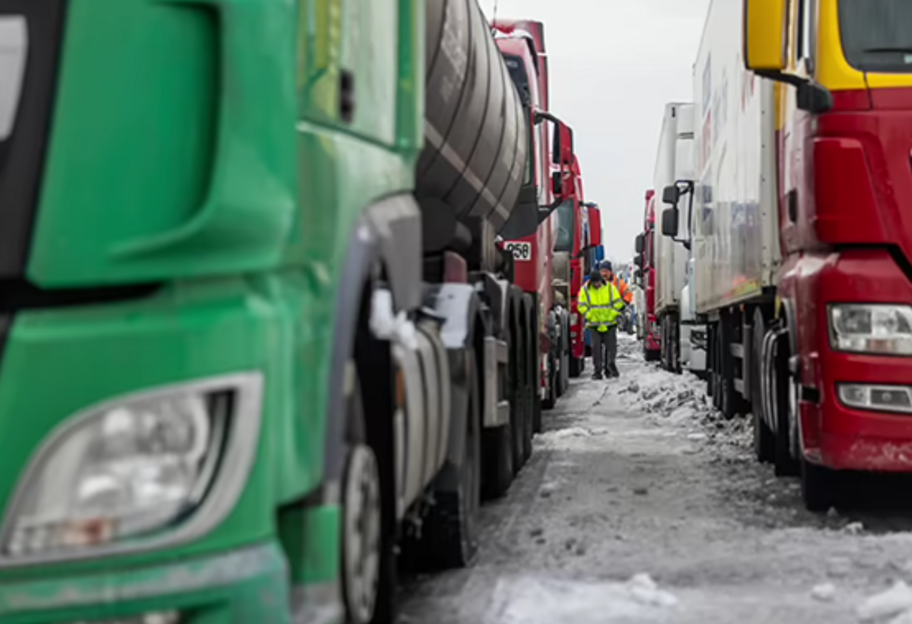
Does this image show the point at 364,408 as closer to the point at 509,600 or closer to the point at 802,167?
the point at 509,600

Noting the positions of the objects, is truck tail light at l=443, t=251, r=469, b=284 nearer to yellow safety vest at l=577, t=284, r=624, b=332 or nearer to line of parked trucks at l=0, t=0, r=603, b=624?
line of parked trucks at l=0, t=0, r=603, b=624

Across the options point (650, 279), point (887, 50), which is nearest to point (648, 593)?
point (887, 50)

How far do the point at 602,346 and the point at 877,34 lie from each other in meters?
15.6

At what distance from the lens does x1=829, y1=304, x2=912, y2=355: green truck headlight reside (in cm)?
608

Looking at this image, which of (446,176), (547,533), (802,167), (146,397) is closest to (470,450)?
(547,533)

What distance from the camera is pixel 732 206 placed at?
34.1ft

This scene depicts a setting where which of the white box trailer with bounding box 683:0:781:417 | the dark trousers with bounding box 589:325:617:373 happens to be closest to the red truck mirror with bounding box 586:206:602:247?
the dark trousers with bounding box 589:325:617:373

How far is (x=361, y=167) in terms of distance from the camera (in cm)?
342

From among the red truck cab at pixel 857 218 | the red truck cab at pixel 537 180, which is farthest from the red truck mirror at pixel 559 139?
the red truck cab at pixel 857 218

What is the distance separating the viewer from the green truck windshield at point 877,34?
20.4 ft

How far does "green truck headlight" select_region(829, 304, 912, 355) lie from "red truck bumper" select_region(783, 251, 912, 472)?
0.03 m

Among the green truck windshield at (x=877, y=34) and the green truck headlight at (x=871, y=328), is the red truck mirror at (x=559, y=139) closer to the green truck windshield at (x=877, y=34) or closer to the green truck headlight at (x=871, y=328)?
the green truck windshield at (x=877, y=34)

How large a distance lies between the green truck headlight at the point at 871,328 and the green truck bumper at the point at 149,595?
4.34m

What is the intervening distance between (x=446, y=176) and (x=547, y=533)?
73.3 inches
